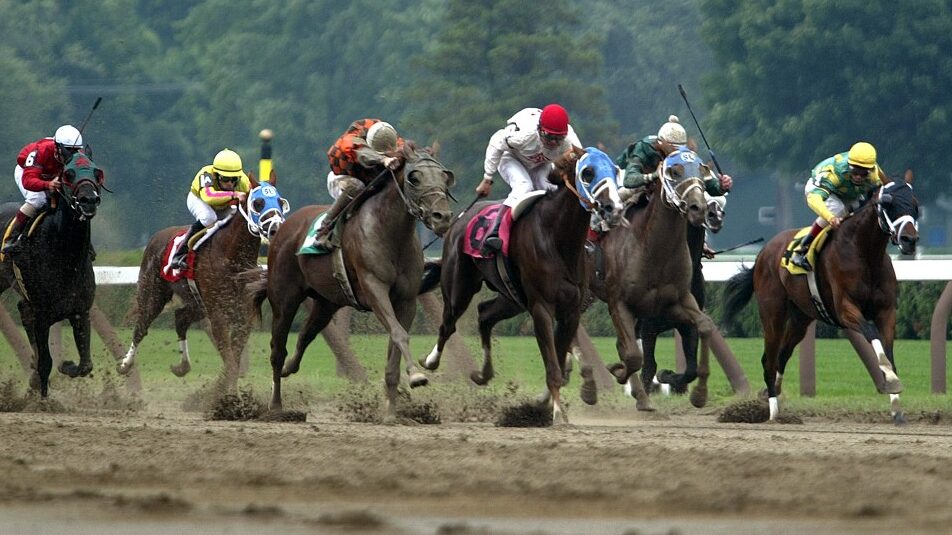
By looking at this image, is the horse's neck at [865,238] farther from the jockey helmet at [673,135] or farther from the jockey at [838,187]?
the jockey helmet at [673,135]

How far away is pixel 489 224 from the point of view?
1159 cm

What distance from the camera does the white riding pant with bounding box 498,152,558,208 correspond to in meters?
11.5

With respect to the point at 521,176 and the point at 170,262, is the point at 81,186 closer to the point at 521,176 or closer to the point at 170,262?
the point at 170,262

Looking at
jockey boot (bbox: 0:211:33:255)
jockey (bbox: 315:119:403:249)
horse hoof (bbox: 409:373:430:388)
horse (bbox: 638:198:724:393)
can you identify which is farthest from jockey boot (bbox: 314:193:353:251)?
jockey boot (bbox: 0:211:33:255)

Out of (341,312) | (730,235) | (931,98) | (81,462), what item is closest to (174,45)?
(730,235)

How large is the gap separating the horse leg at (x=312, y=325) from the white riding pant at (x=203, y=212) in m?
2.34

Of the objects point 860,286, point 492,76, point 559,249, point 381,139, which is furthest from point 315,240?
point 492,76

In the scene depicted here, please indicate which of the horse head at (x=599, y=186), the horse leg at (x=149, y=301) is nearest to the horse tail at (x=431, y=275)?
the horse head at (x=599, y=186)

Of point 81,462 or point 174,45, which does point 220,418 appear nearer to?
point 81,462

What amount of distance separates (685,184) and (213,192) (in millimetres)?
4215

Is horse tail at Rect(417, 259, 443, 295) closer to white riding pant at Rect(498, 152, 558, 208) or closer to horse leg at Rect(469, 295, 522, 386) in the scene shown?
horse leg at Rect(469, 295, 522, 386)

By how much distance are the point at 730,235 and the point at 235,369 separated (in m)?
47.7

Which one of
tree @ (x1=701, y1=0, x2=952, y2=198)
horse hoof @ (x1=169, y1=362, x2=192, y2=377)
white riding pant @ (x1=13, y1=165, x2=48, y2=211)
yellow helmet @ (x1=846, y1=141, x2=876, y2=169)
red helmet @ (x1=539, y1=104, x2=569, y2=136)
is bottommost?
horse hoof @ (x1=169, y1=362, x2=192, y2=377)

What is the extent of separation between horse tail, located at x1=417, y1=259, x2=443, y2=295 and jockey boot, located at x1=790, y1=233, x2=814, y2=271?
227 cm
